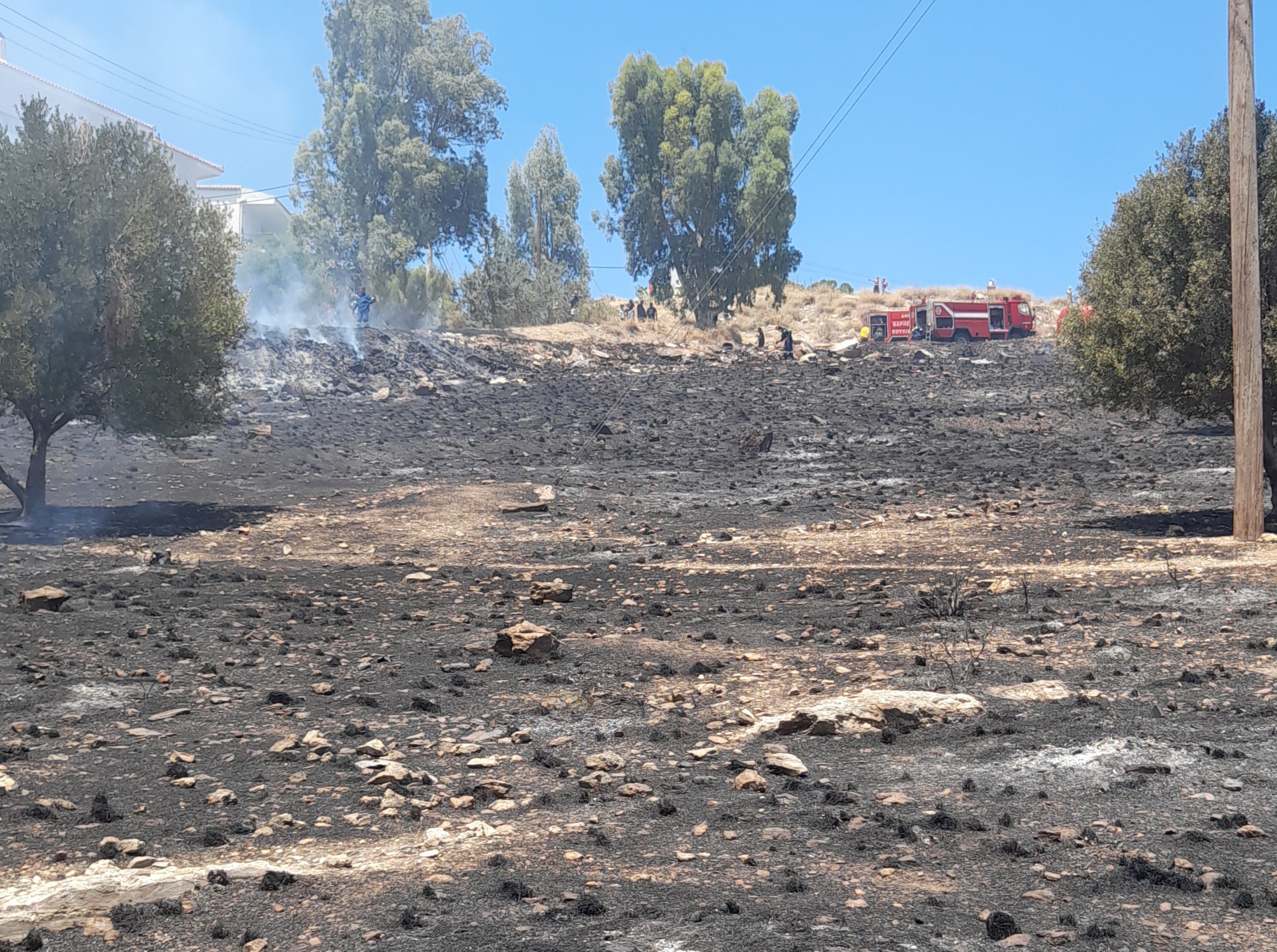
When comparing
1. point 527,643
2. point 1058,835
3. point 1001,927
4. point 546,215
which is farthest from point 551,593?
point 546,215

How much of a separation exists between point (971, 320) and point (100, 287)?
42635 mm

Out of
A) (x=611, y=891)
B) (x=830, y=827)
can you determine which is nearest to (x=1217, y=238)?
(x=830, y=827)

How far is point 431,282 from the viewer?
58.9m

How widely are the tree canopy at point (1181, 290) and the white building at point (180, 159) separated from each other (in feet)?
90.1

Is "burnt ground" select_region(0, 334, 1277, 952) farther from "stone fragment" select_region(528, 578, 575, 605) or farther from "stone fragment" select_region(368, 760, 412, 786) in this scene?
"stone fragment" select_region(528, 578, 575, 605)

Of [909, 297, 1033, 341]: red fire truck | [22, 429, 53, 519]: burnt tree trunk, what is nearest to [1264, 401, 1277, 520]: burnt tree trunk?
[22, 429, 53, 519]: burnt tree trunk

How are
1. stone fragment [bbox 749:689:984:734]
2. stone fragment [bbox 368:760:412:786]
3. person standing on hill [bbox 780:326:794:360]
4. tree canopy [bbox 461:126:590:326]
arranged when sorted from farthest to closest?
tree canopy [bbox 461:126:590:326]
person standing on hill [bbox 780:326:794:360]
stone fragment [bbox 749:689:984:734]
stone fragment [bbox 368:760:412:786]

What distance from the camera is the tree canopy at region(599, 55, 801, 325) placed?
56.8 meters

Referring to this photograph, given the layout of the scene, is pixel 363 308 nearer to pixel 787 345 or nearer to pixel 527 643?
pixel 787 345

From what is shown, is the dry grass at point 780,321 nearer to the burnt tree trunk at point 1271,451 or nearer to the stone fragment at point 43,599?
the burnt tree trunk at point 1271,451

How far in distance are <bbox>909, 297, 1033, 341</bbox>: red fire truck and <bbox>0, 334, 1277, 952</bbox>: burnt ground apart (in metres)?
33.0

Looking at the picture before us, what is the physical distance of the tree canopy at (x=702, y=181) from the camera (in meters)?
56.8

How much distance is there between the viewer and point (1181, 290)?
17.2m

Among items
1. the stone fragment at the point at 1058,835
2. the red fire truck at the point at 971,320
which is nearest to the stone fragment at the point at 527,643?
the stone fragment at the point at 1058,835
